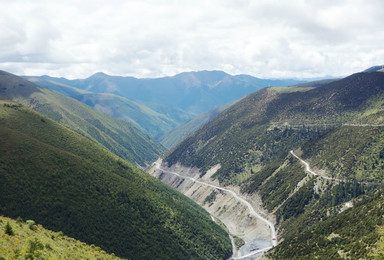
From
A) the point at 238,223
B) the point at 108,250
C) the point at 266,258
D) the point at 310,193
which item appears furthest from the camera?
the point at 238,223

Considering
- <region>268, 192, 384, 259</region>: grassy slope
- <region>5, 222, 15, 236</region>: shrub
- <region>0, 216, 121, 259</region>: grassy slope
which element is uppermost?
<region>5, 222, 15, 236</region>: shrub

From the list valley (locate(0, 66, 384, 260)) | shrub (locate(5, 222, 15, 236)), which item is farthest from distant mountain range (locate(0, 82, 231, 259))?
shrub (locate(5, 222, 15, 236))

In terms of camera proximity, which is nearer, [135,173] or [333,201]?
[333,201]

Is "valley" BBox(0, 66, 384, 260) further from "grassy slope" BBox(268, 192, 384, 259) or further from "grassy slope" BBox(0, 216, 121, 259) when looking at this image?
"grassy slope" BBox(0, 216, 121, 259)

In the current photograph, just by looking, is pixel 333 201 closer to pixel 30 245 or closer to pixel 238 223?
pixel 238 223

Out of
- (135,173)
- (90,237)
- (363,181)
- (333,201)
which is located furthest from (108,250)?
(363,181)

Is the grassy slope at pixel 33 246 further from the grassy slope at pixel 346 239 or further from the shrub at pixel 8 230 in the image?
the grassy slope at pixel 346 239

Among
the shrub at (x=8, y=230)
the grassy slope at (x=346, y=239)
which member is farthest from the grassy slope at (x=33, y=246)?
the grassy slope at (x=346, y=239)

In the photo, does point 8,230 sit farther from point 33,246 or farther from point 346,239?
point 346,239
